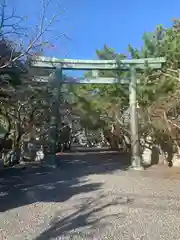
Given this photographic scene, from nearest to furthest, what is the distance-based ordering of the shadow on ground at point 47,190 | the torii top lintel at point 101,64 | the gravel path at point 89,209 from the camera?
1. the gravel path at point 89,209
2. the shadow on ground at point 47,190
3. the torii top lintel at point 101,64

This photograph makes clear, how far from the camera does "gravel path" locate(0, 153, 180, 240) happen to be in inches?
186

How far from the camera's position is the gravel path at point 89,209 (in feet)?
15.5

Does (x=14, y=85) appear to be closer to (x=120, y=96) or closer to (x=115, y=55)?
(x=120, y=96)

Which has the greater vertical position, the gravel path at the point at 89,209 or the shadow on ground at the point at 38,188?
the shadow on ground at the point at 38,188

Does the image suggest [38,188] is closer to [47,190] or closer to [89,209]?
[47,190]

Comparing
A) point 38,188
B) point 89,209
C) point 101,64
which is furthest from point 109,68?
point 89,209

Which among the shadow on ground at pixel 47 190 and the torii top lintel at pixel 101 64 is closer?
the shadow on ground at pixel 47 190

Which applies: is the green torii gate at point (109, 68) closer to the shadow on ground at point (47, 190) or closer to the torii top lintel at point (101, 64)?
the torii top lintel at point (101, 64)

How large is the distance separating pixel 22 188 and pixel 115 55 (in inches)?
440

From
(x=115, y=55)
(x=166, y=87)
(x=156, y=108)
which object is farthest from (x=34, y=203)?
(x=115, y=55)

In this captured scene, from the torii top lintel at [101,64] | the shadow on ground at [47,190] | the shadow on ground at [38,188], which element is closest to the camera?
the shadow on ground at [47,190]

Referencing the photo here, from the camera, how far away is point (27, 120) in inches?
639

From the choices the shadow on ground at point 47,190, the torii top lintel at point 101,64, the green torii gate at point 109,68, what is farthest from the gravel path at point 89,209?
the torii top lintel at point 101,64

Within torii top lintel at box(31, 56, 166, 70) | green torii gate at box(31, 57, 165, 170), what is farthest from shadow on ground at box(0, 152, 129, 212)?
torii top lintel at box(31, 56, 166, 70)
